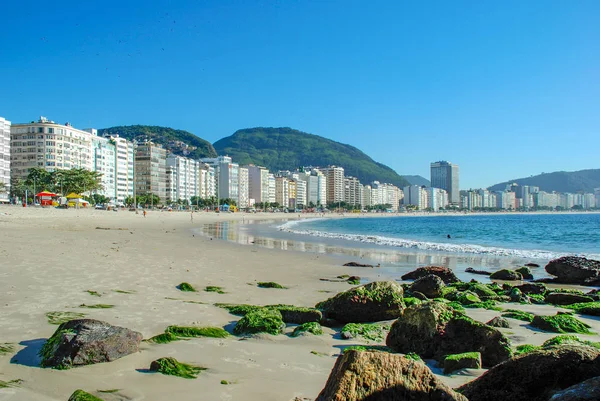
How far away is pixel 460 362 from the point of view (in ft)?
16.1

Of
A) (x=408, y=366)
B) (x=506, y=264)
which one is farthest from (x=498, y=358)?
(x=506, y=264)

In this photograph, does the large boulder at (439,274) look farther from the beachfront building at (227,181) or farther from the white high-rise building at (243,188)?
the white high-rise building at (243,188)

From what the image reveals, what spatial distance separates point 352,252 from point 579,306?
14524 millimetres

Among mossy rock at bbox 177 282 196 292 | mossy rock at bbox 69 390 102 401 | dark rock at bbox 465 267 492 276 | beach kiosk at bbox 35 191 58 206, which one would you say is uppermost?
beach kiosk at bbox 35 191 58 206

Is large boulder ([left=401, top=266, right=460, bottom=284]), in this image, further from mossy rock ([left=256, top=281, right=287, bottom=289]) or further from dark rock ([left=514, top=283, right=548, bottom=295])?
mossy rock ([left=256, top=281, right=287, bottom=289])

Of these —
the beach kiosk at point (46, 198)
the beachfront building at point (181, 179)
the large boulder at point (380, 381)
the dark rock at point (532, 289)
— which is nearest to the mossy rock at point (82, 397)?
the large boulder at point (380, 381)

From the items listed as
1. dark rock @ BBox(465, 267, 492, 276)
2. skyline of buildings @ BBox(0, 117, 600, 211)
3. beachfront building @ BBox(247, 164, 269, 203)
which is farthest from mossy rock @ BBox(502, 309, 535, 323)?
beachfront building @ BBox(247, 164, 269, 203)

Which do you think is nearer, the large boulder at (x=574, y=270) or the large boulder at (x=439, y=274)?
the large boulder at (x=439, y=274)

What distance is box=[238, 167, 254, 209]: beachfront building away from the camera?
179250mm

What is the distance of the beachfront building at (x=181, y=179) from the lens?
14766 cm

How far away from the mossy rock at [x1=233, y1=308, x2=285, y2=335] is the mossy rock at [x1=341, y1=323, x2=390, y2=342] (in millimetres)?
909

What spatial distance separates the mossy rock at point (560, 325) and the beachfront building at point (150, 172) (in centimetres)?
13971

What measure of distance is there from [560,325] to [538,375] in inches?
171

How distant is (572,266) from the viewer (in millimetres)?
14227
